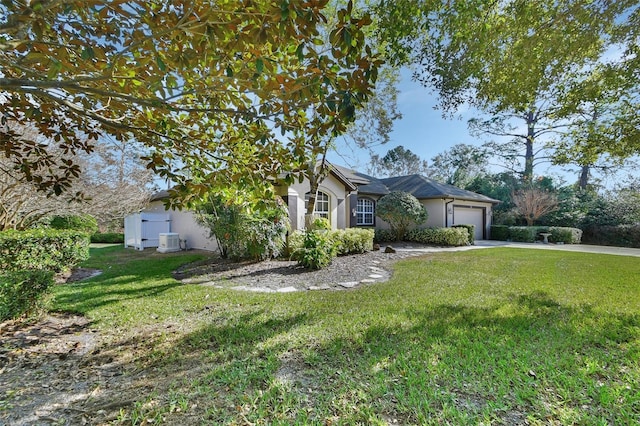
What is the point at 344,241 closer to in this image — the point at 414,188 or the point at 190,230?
the point at 190,230

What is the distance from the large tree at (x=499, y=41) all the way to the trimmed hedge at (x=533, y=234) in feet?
57.2

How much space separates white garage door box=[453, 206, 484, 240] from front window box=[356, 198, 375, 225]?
5.66 meters

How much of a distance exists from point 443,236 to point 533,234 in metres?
8.52

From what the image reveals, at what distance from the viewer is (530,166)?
30.2m

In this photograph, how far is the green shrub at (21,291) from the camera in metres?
4.42

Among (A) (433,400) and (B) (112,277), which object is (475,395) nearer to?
(A) (433,400)

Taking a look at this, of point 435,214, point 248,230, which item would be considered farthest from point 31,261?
point 435,214

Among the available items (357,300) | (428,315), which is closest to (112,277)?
(357,300)

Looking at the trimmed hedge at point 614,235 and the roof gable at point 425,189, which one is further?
the roof gable at point 425,189

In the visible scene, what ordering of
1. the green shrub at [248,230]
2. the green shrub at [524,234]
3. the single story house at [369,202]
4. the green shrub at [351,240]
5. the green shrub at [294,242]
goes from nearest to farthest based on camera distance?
the green shrub at [248,230], the green shrub at [294,242], the green shrub at [351,240], the single story house at [369,202], the green shrub at [524,234]

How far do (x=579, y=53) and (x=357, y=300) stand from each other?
21.3 ft

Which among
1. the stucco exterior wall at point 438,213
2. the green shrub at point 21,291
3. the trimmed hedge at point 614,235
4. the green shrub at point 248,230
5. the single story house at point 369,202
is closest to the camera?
the green shrub at point 21,291

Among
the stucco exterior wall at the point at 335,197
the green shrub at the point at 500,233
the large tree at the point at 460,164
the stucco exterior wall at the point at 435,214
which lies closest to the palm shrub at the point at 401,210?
the stucco exterior wall at the point at 335,197

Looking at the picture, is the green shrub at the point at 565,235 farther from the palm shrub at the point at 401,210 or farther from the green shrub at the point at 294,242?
the green shrub at the point at 294,242
